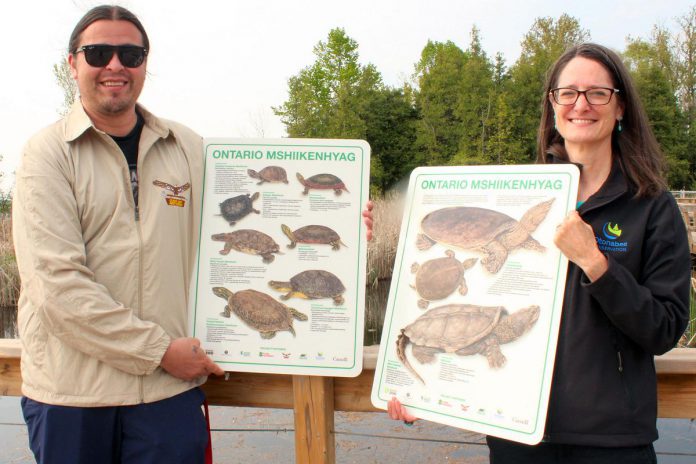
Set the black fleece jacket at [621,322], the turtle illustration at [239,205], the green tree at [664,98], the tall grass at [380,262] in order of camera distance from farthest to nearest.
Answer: the green tree at [664,98]
the tall grass at [380,262]
the turtle illustration at [239,205]
the black fleece jacket at [621,322]

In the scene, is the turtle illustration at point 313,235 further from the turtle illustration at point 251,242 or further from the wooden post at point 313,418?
the wooden post at point 313,418

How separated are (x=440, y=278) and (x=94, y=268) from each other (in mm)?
1103

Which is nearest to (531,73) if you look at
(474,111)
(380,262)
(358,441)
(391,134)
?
(474,111)

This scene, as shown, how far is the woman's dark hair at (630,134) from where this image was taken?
1.83 m

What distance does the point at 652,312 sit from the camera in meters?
1.68

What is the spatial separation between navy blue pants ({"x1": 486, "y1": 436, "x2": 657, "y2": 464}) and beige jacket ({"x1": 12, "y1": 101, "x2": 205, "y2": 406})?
1028mm

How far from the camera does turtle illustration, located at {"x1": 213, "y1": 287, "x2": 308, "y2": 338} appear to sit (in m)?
2.22

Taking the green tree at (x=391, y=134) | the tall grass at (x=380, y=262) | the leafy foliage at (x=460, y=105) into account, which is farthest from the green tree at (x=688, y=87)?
the tall grass at (x=380, y=262)

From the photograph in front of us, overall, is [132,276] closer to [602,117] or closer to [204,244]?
[204,244]

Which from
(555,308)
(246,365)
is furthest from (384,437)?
(555,308)

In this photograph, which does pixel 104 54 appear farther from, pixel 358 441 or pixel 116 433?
pixel 358 441

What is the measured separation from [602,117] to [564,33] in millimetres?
43419

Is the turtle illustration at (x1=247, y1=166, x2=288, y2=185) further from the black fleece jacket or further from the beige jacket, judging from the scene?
the black fleece jacket

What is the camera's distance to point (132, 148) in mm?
2182
